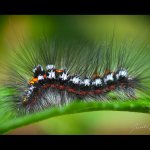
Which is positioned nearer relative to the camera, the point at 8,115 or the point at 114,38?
the point at 8,115

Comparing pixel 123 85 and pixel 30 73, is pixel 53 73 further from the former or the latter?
pixel 123 85

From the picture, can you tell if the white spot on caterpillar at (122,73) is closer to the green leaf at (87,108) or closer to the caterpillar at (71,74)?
the caterpillar at (71,74)

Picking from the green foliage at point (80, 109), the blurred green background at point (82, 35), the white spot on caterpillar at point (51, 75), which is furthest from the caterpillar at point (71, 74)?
the blurred green background at point (82, 35)

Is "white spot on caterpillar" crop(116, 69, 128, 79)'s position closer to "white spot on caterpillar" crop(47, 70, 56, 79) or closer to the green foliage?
the green foliage

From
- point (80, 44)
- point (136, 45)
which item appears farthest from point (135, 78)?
point (80, 44)

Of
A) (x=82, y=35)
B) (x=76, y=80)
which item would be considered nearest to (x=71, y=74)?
(x=76, y=80)

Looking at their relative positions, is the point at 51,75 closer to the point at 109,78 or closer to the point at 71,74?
the point at 71,74

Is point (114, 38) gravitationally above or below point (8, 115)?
above
